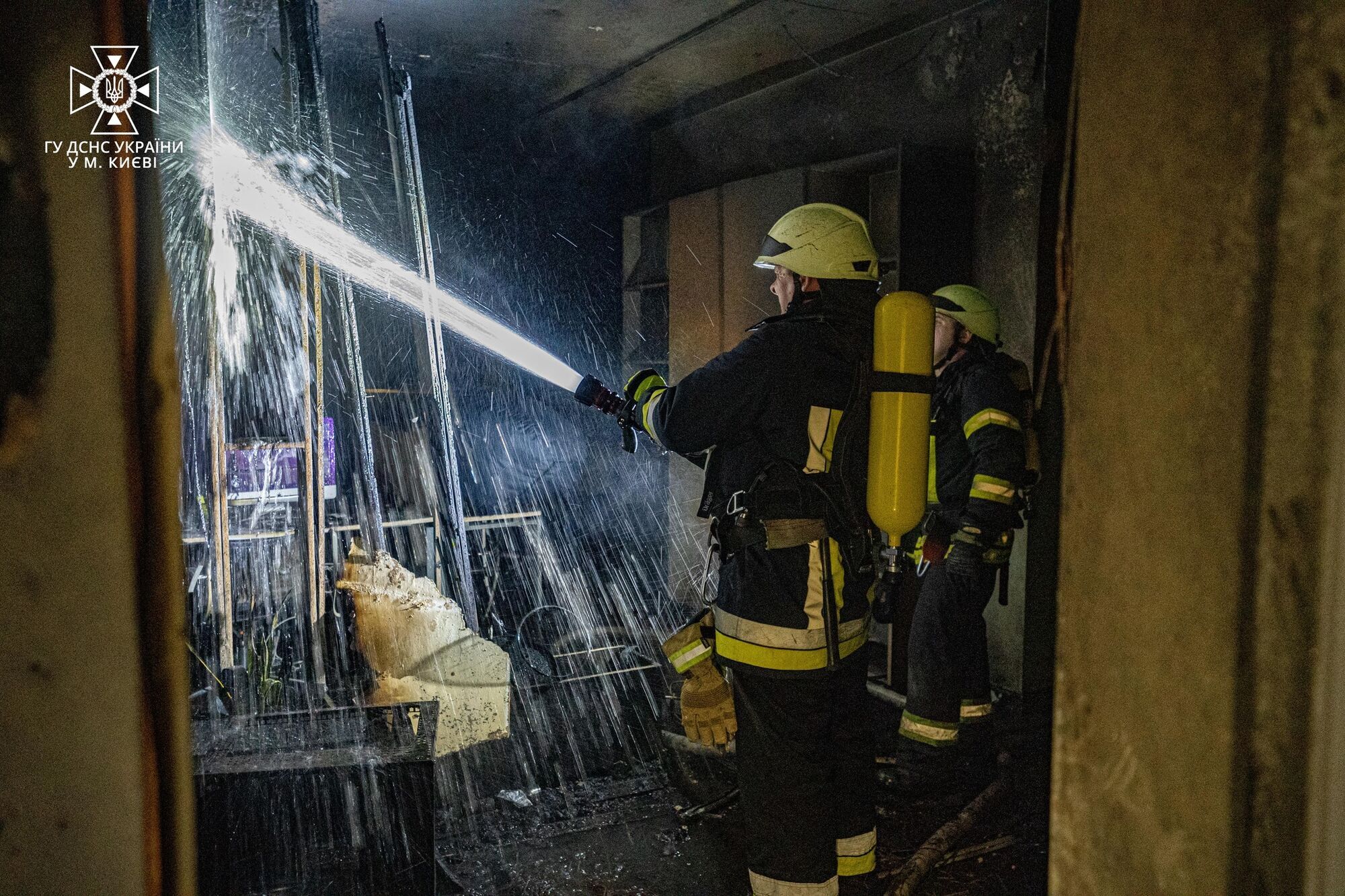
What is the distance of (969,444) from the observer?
3588 millimetres

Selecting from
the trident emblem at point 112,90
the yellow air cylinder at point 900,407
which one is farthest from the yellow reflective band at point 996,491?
the trident emblem at point 112,90

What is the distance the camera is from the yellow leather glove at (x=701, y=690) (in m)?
2.78

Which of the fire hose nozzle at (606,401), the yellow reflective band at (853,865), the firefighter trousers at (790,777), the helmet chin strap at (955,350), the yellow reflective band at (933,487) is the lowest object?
the yellow reflective band at (853,865)

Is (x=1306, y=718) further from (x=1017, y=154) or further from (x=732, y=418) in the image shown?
(x=1017, y=154)

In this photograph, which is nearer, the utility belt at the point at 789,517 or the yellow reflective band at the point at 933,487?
Result: the utility belt at the point at 789,517

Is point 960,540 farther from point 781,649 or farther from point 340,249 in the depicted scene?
point 340,249

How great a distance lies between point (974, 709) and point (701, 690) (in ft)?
5.70

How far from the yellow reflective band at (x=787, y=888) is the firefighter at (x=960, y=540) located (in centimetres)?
127

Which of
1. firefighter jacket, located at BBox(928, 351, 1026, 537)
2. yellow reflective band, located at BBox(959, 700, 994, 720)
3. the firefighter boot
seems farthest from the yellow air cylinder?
yellow reflective band, located at BBox(959, 700, 994, 720)

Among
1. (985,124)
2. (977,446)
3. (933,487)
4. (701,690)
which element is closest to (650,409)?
(701,690)

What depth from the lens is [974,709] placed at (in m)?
3.86

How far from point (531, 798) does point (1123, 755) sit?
3333 mm

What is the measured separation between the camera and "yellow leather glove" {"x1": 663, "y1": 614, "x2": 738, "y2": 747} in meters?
2.78

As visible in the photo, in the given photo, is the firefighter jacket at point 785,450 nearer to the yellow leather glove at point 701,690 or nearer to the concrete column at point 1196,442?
the yellow leather glove at point 701,690
